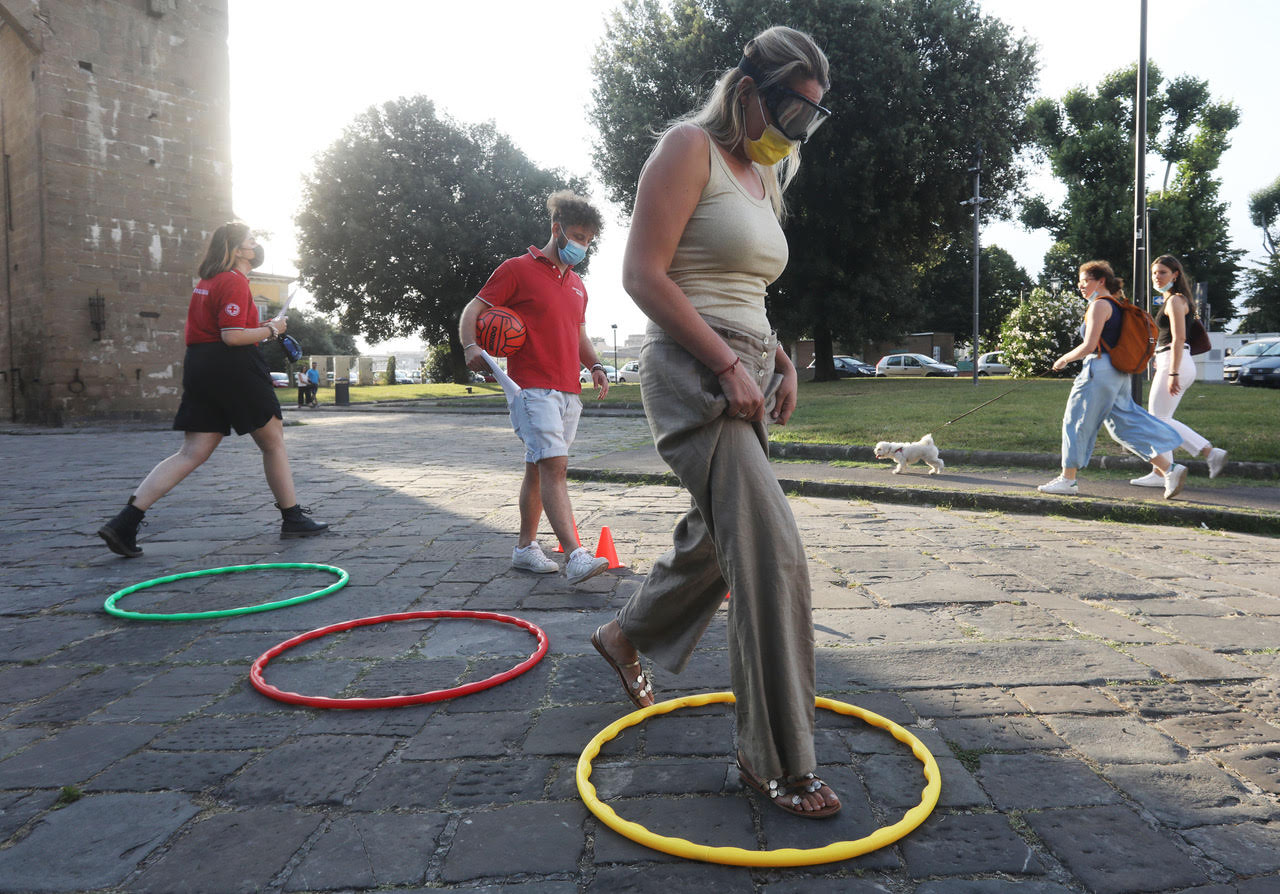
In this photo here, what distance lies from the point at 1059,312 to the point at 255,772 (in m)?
36.4

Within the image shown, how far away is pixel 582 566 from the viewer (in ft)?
15.4

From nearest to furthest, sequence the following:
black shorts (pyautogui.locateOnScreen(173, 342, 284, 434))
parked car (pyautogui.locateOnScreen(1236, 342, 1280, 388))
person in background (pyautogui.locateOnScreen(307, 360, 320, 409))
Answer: black shorts (pyautogui.locateOnScreen(173, 342, 284, 434)) < person in background (pyautogui.locateOnScreen(307, 360, 320, 409)) < parked car (pyautogui.locateOnScreen(1236, 342, 1280, 388))

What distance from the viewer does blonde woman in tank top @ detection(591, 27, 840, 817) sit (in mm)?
2279

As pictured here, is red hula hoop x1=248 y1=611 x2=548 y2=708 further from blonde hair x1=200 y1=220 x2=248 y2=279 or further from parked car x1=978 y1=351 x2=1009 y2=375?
parked car x1=978 y1=351 x2=1009 y2=375

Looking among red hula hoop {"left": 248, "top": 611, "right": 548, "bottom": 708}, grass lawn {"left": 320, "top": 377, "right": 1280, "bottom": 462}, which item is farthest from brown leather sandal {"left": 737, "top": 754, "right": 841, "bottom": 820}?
grass lawn {"left": 320, "top": 377, "right": 1280, "bottom": 462}

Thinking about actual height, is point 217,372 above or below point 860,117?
below

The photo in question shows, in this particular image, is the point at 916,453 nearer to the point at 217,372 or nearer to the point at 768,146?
the point at 217,372

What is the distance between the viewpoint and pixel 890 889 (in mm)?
1940

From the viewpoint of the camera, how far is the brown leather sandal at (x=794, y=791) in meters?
2.24

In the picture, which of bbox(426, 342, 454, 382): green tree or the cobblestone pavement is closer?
the cobblestone pavement

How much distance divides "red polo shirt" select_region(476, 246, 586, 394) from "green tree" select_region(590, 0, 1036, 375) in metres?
22.4

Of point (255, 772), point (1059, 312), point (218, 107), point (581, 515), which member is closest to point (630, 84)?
point (218, 107)

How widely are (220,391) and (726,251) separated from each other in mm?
4442

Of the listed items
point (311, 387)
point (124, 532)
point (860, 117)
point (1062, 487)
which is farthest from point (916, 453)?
point (311, 387)
